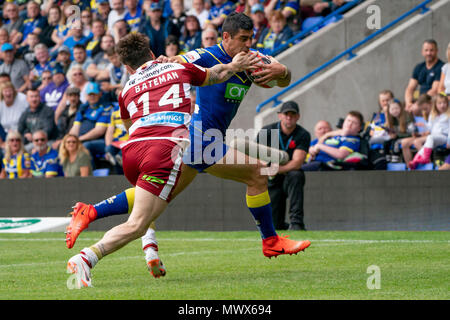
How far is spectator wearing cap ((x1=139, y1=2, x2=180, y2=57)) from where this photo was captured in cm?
1750

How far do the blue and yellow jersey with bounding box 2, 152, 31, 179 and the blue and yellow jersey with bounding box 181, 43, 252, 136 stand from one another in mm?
9087

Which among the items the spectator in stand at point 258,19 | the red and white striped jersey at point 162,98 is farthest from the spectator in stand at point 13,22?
the red and white striped jersey at point 162,98

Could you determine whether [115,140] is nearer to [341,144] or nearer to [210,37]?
[210,37]

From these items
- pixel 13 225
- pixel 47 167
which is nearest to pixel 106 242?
pixel 13 225

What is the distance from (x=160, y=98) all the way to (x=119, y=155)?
8.68 metres

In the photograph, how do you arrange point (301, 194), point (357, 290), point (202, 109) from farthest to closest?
point (301, 194) → point (202, 109) → point (357, 290)

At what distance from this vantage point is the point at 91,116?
16.5 metres

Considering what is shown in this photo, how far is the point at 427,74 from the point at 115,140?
591 centimetres

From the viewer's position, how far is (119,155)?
15.3m

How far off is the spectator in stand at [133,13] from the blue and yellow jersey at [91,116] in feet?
8.91

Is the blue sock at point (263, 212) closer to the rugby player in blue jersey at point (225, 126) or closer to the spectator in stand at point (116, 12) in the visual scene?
the rugby player in blue jersey at point (225, 126)

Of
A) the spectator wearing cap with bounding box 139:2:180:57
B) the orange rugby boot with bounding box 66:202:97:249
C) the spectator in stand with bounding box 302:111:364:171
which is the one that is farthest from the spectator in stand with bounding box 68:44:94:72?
the orange rugby boot with bounding box 66:202:97:249

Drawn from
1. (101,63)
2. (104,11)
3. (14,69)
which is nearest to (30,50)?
(14,69)
